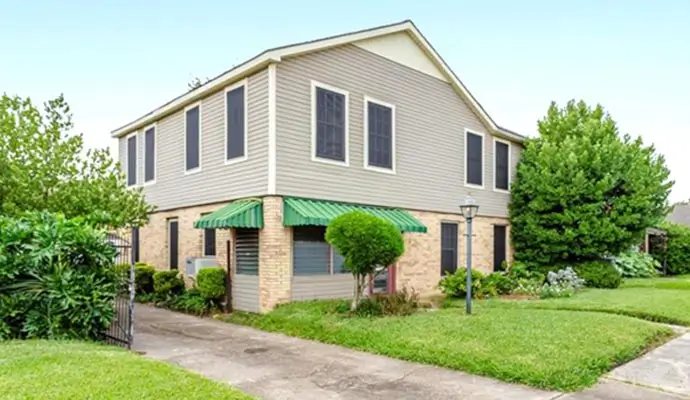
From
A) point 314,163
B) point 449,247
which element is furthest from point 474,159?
point 314,163

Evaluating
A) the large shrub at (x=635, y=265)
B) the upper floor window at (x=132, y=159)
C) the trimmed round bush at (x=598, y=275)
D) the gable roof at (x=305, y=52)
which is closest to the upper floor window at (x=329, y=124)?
the gable roof at (x=305, y=52)

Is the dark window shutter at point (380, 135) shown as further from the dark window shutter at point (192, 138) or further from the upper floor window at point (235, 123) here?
the dark window shutter at point (192, 138)

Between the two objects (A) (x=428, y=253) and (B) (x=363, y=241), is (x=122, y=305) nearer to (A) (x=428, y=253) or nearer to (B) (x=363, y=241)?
(B) (x=363, y=241)

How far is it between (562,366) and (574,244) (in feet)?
44.3

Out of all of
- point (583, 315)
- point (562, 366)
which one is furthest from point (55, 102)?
point (583, 315)

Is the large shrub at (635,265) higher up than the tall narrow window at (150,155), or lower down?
lower down

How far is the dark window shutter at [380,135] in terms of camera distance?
15180 millimetres

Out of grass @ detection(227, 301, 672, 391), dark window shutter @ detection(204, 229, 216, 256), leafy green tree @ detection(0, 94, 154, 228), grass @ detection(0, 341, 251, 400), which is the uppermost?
leafy green tree @ detection(0, 94, 154, 228)

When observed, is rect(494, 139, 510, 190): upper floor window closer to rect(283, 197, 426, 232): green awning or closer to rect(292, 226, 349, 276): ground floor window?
rect(283, 197, 426, 232): green awning

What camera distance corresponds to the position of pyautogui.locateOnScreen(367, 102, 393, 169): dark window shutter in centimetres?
1518

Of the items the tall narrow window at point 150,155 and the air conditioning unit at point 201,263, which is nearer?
the air conditioning unit at point 201,263

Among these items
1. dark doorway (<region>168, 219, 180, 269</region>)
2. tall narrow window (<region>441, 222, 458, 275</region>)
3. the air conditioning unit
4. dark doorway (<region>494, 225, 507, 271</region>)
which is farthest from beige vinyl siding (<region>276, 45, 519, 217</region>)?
dark doorway (<region>168, 219, 180, 269</region>)

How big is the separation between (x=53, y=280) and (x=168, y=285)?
6471mm

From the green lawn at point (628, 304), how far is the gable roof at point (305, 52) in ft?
25.3
